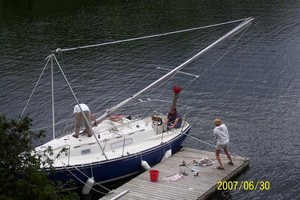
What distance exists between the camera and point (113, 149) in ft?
106

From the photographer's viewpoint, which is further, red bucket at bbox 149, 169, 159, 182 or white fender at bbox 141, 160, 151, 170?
white fender at bbox 141, 160, 151, 170

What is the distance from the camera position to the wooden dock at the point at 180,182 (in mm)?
28875

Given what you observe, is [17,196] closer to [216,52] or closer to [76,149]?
[76,149]

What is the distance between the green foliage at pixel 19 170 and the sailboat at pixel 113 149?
28.6 feet

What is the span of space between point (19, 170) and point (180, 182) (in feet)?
41.4

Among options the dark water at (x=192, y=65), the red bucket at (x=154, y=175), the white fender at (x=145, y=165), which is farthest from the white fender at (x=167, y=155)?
the dark water at (x=192, y=65)

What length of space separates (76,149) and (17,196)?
12.5 meters

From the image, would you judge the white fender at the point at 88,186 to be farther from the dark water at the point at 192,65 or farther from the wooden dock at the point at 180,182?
the dark water at the point at 192,65

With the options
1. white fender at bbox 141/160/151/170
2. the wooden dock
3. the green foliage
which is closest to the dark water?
the wooden dock

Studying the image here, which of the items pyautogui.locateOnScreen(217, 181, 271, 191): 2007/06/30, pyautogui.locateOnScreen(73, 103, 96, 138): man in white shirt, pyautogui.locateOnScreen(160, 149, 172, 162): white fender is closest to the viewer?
pyautogui.locateOnScreen(217, 181, 271, 191): 2007/06/30

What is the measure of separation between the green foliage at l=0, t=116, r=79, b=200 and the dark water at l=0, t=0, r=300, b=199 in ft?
44.7

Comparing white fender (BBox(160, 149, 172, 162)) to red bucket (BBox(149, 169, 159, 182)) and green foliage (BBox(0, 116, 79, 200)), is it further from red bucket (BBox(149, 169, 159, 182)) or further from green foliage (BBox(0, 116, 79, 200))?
green foliage (BBox(0, 116, 79, 200))

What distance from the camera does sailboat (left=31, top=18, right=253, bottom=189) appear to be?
3039cm

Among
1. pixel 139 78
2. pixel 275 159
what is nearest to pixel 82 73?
pixel 139 78
